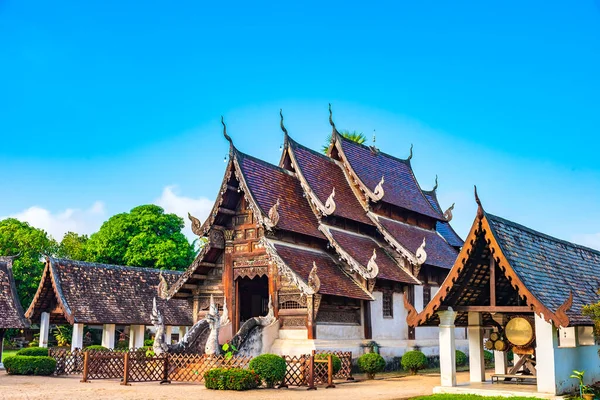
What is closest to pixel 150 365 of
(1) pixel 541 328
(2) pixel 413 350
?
(2) pixel 413 350

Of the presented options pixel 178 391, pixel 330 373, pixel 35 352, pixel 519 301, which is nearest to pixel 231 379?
pixel 178 391

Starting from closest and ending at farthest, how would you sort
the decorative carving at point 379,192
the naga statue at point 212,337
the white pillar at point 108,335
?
the naga statue at point 212,337 < the decorative carving at point 379,192 < the white pillar at point 108,335

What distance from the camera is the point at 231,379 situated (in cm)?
1781

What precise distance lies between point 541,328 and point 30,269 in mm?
45577

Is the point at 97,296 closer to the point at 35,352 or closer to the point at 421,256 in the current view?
the point at 35,352

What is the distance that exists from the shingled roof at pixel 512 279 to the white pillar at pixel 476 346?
34cm

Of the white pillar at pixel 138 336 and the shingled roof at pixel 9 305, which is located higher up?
the shingled roof at pixel 9 305

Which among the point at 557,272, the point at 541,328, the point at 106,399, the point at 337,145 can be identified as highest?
the point at 337,145

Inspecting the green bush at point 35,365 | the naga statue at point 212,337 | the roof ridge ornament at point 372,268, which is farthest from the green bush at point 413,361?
the green bush at point 35,365

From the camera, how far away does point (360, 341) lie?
2436 cm

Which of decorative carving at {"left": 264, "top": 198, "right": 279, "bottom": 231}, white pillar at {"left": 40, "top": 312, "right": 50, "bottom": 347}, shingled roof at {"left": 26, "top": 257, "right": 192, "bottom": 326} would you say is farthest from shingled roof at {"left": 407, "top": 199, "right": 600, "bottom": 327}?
Result: white pillar at {"left": 40, "top": 312, "right": 50, "bottom": 347}

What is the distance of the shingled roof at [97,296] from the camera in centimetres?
2942

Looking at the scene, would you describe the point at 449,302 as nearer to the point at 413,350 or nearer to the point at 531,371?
the point at 531,371

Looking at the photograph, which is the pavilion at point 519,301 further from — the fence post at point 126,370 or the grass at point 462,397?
the fence post at point 126,370
